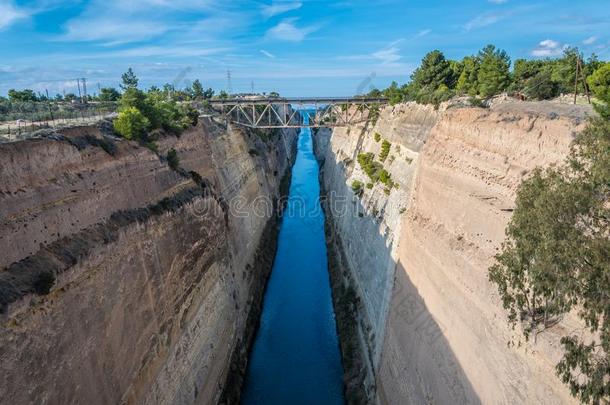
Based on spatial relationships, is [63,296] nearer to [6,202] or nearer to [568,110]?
[6,202]

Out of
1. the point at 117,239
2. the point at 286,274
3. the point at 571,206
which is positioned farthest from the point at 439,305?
the point at 286,274

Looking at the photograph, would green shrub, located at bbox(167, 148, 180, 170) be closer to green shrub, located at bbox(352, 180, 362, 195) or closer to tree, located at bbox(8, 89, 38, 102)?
green shrub, located at bbox(352, 180, 362, 195)

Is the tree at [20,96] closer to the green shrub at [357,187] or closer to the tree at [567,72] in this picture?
the green shrub at [357,187]

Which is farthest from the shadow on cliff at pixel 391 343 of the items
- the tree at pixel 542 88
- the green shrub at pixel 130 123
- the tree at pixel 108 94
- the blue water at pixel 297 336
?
the tree at pixel 108 94

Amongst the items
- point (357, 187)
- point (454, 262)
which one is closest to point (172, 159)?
point (454, 262)

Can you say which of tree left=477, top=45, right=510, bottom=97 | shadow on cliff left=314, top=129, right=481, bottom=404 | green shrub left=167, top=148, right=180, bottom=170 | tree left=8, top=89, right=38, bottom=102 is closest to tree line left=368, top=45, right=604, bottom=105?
tree left=477, top=45, right=510, bottom=97

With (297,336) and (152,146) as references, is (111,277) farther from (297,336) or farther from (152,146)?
(297,336)
